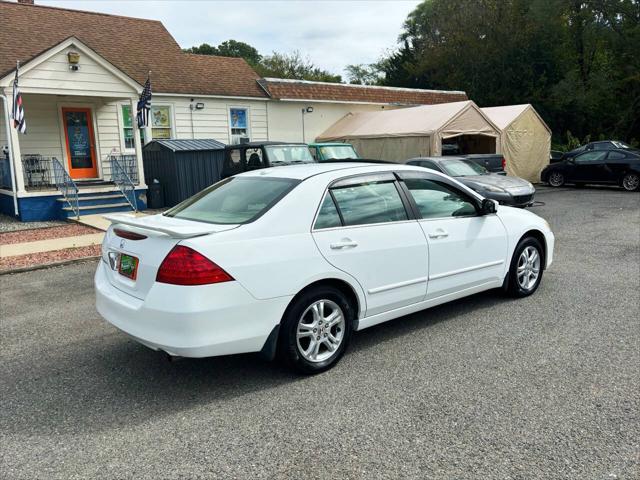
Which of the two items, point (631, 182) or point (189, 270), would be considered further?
point (631, 182)

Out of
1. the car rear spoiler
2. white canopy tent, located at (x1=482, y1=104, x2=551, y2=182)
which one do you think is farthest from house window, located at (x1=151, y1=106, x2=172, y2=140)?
the car rear spoiler

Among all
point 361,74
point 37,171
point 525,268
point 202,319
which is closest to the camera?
point 202,319

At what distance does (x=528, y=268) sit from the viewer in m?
5.81

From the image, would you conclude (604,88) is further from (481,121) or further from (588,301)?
(588,301)

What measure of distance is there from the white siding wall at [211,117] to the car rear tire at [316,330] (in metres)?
15.1

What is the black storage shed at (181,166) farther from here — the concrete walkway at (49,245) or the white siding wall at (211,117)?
the concrete walkway at (49,245)

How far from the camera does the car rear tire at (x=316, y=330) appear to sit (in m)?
3.79

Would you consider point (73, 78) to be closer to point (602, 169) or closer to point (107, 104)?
point (107, 104)

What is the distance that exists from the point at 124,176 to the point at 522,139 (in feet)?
50.4

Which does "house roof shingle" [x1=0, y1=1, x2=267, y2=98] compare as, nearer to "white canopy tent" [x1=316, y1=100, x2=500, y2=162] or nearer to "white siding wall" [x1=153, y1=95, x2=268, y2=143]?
"white siding wall" [x1=153, y1=95, x2=268, y2=143]

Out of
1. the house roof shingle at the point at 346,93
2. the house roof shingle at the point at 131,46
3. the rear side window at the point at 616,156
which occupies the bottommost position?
the rear side window at the point at 616,156

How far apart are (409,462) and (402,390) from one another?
856 millimetres

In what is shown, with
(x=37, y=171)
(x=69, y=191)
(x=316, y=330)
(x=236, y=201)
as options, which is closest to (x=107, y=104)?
(x=37, y=171)

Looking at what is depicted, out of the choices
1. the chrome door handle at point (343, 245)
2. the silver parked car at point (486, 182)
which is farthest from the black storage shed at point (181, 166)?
the chrome door handle at point (343, 245)
